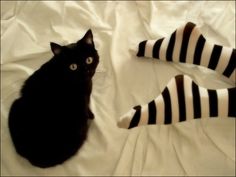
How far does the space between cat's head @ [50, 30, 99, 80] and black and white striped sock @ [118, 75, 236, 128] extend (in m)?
0.19

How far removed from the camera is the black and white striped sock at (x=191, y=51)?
95cm

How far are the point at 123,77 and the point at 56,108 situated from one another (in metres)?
0.26

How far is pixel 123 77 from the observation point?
1.03m

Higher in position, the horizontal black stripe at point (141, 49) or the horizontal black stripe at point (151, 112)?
the horizontal black stripe at point (141, 49)

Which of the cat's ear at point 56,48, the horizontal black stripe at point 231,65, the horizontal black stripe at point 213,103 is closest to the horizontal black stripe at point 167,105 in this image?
the horizontal black stripe at point 213,103

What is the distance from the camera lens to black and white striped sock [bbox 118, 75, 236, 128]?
0.86 metres

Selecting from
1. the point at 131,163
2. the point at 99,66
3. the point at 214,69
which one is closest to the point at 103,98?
the point at 99,66

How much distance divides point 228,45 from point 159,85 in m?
0.27

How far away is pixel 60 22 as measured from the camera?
3.91 feet

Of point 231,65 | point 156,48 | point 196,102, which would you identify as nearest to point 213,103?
point 196,102

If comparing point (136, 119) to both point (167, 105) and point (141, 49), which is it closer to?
point (167, 105)

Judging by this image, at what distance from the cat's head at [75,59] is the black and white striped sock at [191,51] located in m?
0.20

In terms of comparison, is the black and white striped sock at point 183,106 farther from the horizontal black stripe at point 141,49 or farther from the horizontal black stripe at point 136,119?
the horizontal black stripe at point 141,49

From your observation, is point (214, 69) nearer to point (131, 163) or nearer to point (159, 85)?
point (159, 85)
